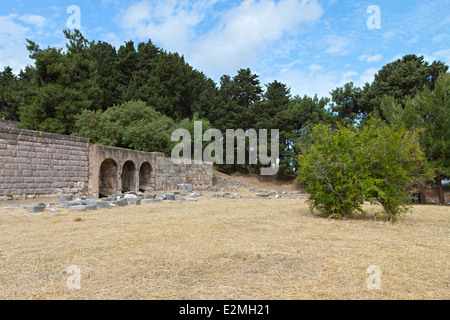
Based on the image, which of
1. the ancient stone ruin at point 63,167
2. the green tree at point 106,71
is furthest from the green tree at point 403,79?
the green tree at point 106,71

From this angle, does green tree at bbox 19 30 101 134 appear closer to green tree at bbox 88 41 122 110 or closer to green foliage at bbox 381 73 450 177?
green tree at bbox 88 41 122 110

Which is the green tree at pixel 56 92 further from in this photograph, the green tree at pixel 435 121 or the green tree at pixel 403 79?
the green tree at pixel 403 79

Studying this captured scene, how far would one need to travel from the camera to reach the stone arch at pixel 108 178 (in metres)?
15.6

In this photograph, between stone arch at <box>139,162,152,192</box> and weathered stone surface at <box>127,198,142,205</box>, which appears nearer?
weathered stone surface at <box>127,198,142,205</box>

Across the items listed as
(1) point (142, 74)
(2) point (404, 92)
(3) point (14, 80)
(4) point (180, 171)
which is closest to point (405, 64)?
(2) point (404, 92)

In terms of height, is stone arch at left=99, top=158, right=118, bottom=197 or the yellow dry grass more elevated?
stone arch at left=99, top=158, right=118, bottom=197

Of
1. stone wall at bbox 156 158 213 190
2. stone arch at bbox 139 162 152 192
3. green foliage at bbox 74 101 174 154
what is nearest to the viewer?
stone arch at bbox 139 162 152 192

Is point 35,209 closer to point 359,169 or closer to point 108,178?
point 108,178

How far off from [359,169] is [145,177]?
14423mm

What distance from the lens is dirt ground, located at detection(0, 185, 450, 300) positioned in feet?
9.58

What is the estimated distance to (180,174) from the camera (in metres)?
21.0

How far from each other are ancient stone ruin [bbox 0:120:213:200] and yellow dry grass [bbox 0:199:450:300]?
5.85m

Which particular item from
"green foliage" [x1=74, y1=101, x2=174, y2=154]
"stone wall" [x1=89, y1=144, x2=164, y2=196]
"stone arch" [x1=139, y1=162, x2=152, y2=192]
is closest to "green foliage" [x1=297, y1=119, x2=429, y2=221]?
"stone wall" [x1=89, y1=144, x2=164, y2=196]

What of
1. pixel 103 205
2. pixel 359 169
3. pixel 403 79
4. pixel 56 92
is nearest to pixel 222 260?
pixel 359 169
